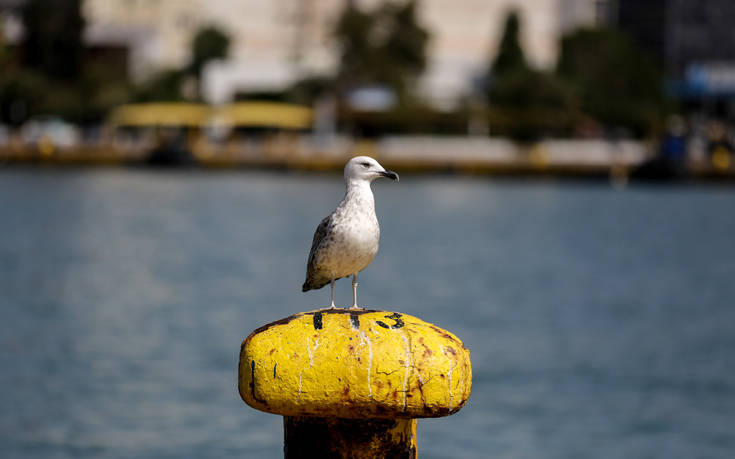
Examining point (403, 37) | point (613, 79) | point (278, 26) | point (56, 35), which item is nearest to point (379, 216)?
point (403, 37)

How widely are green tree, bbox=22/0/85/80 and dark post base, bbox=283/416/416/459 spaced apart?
8508 cm

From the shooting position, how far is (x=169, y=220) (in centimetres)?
5197

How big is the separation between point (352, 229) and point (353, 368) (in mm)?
843

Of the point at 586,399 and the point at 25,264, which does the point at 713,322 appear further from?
the point at 25,264

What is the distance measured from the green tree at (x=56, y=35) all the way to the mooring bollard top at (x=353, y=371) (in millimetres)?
85162

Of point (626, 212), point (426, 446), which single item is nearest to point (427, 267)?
point (426, 446)

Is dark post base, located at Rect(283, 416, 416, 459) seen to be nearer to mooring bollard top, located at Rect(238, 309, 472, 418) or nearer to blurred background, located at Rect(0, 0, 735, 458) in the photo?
mooring bollard top, located at Rect(238, 309, 472, 418)

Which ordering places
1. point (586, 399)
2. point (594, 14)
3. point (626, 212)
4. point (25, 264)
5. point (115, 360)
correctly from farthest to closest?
1. point (594, 14)
2. point (626, 212)
3. point (25, 264)
4. point (115, 360)
5. point (586, 399)

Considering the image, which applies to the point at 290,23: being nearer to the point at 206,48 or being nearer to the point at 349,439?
the point at 206,48

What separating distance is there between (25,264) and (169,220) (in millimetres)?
16129

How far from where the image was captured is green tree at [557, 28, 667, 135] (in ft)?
283

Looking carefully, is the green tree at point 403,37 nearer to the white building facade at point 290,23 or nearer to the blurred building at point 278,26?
the blurred building at point 278,26

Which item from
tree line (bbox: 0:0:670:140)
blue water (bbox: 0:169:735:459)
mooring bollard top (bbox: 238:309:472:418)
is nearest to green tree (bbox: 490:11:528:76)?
tree line (bbox: 0:0:670:140)

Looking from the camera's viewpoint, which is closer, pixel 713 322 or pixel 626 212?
pixel 713 322
